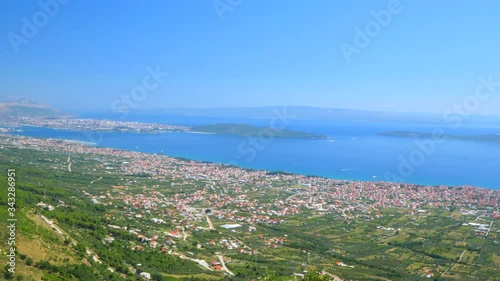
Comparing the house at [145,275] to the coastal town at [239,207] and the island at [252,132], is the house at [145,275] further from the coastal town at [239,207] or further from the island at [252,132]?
the island at [252,132]

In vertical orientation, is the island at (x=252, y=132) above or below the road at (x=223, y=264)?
above

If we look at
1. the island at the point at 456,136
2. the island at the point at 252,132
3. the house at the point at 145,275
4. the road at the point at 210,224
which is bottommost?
the road at the point at 210,224

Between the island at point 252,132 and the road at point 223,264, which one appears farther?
the island at point 252,132

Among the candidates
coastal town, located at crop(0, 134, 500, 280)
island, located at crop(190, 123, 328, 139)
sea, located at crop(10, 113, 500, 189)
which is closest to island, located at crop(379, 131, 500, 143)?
sea, located at crop(10, 113, 500, 189)

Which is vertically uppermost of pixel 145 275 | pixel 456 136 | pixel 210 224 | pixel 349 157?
pixel 456 136

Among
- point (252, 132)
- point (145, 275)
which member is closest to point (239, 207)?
point (145, 275)

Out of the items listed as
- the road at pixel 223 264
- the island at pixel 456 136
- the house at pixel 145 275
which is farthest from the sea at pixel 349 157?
the house at pixel 145 275

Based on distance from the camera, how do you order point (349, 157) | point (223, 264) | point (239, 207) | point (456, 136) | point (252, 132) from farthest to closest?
point (456, 136) → point (252, 132) → point (349, 157) → point (239, 207) → point (223, 264)

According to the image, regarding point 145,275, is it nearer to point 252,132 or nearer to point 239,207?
point 239,207
